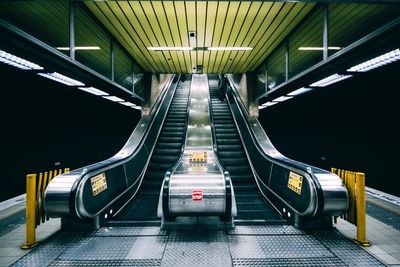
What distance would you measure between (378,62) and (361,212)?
226 cm

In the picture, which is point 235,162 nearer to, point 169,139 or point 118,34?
point 169,139

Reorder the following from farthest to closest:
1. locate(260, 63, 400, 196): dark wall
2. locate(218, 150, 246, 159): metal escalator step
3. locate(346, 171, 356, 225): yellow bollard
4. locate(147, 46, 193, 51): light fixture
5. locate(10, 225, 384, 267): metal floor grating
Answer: locate(218, 150, 246, 159): metal escalator step → locate(260, 63, 400, 196): dark wall → locate(147, 46, 193, 51): light fixture → locate(346, 171, 356, 225): yellow bollard → locate(10, 225, 384, 267): metal floor grating

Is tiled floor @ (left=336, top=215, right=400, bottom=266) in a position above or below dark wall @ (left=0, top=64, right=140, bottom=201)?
below

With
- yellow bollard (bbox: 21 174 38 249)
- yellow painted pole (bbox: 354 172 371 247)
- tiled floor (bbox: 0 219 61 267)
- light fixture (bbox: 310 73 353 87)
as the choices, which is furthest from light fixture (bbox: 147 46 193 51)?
yellow painted pole (bbox: 354 172 371 247)

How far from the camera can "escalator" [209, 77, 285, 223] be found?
4762mm

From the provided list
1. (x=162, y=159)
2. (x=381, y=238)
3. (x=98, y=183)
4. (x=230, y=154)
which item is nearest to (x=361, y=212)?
(x=381, y=238)

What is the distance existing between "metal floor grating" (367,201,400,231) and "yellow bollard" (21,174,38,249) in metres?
5.79

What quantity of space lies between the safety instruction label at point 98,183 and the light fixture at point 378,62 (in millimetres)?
4727

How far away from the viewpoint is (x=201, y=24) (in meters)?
4.87

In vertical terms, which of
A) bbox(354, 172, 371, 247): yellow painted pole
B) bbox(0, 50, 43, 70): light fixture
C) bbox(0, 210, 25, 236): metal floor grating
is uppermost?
bbox(0, 50, 43, 70): light fixture

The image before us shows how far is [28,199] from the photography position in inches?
137

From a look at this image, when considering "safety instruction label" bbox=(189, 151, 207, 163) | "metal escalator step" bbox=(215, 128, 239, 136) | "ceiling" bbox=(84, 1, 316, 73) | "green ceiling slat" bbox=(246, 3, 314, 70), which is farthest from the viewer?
"metal escalator step" bbox=(215, 128, 239, 136)

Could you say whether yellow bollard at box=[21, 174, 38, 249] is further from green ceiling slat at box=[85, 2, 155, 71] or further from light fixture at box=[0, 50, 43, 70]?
green ceiling slat at box=[85, 2, 155, 71]

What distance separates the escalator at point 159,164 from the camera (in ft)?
15.7
